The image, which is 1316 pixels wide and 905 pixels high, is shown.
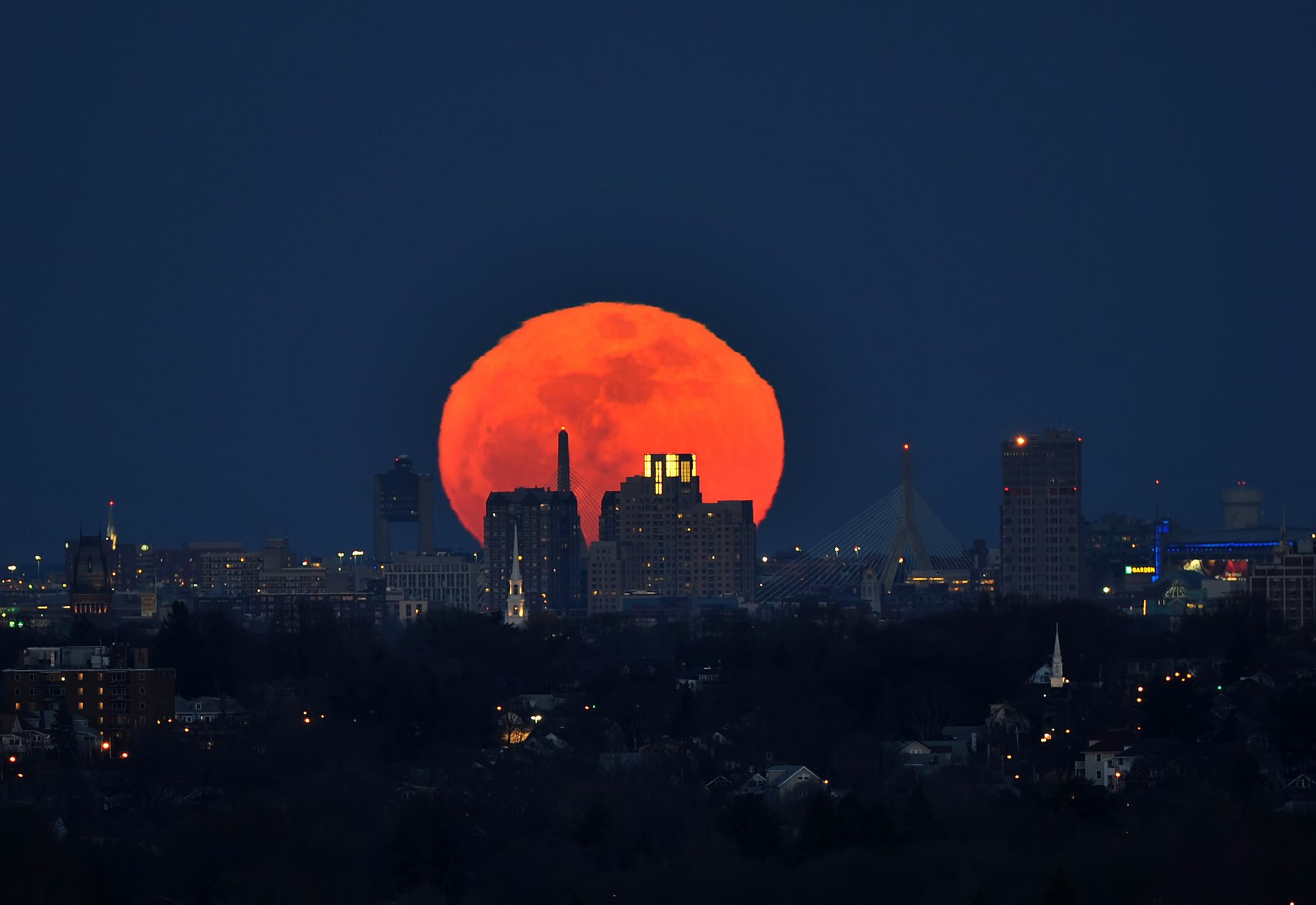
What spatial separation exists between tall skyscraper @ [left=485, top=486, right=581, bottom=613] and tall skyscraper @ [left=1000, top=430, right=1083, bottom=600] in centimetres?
2557

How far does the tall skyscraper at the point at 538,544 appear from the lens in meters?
192

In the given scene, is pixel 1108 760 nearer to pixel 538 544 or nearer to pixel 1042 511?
pixel 1042 511

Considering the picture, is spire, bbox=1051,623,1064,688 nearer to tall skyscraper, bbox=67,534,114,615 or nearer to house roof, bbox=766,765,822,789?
house roof, bbox=766,765,822,789

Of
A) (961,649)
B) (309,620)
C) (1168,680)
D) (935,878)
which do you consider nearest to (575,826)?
(935,878)

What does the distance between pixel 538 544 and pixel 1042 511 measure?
29.4m

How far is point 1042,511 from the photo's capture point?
592ft

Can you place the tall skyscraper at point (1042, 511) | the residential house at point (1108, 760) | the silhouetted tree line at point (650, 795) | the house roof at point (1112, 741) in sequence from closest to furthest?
the silhouetted tree line at point (650, 795) → the residential house at point (1108, 760) → the house roof at point (1112, 741) → the tall skyscraper at point (1042, 511)

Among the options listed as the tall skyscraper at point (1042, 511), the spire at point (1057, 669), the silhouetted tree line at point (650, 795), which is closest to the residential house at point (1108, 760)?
the silhouetted tree line at point (650, 795)

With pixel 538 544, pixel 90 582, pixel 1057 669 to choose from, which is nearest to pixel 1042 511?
pixel 538 544

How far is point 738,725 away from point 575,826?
1721cm

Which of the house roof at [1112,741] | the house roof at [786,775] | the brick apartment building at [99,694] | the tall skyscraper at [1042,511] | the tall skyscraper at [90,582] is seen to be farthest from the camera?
the tall skyscraper at [1042,511]

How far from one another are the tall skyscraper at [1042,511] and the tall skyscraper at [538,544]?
83.9 feet

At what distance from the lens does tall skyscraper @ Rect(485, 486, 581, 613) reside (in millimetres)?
192500

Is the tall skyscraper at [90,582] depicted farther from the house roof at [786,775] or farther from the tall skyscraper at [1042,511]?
the house roof at [786,775]
